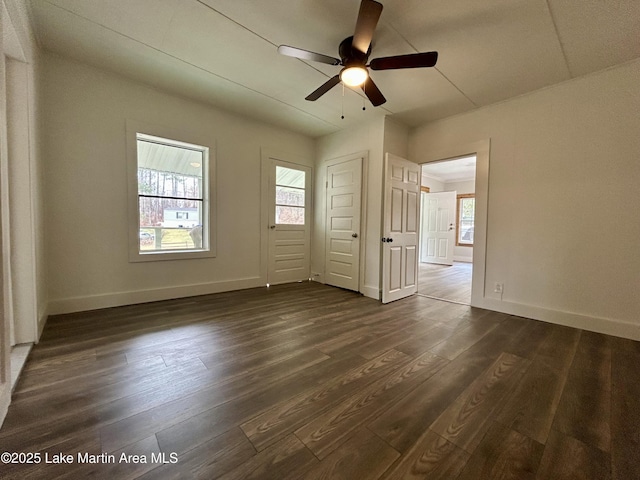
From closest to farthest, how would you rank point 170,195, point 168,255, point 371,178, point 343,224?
point 168,255
point 170,195
point 371,178
point 343,224

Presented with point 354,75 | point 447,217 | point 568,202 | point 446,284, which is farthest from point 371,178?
point 447,217

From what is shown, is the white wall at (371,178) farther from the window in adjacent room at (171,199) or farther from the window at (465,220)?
the window at (465,220)

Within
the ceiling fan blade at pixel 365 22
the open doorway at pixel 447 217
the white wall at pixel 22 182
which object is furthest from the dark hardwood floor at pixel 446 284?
the white wall at pixel 22 182

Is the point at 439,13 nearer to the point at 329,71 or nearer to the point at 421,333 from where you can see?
the point at 329,71

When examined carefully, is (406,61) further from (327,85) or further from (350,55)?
(327,85)

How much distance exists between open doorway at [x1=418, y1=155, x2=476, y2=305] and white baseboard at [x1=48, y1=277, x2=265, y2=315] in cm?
451

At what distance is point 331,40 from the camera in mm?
2279

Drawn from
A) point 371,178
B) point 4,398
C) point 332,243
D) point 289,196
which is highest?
point 371,178

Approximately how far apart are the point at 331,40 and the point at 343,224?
2.62 m

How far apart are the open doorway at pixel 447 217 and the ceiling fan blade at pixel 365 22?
5.32 meters

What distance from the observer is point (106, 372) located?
1.74 m

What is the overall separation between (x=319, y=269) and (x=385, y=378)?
10.4 ft

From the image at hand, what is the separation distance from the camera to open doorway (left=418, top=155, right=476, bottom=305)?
710 centimetres

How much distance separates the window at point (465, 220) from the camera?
8180 mm
